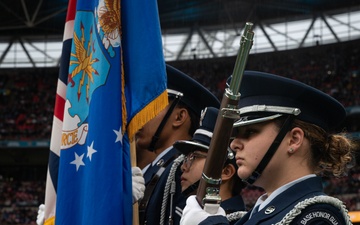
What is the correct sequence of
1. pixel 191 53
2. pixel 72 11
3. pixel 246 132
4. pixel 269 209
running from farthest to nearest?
pixel 191 53 < pixel 72 11 < pixel 246 132 < pixel 269 209

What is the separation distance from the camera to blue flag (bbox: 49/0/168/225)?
351 centimetres

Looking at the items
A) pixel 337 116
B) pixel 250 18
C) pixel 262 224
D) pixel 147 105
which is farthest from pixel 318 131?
pixel 250 18

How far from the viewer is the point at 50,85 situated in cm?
2988

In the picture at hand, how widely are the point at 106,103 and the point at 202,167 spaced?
23.2 inches

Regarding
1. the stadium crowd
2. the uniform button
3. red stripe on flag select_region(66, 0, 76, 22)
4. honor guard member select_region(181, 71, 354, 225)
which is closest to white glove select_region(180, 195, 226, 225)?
honor guard member select_region(181, 71, 354, 225)

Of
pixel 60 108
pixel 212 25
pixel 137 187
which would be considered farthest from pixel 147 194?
pixel 212 25

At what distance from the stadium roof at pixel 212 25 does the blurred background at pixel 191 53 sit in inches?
1.5

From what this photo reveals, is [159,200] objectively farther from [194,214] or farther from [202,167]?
[194,214]

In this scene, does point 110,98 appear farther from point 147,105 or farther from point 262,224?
point 262,224

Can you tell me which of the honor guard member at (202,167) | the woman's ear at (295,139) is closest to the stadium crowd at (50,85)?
the honor guard member at (202,167)

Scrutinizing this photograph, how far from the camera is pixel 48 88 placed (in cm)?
2988

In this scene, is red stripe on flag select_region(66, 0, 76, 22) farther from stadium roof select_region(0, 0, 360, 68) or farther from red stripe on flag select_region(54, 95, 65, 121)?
stadium roof select_region(0, 0, 360, 68)

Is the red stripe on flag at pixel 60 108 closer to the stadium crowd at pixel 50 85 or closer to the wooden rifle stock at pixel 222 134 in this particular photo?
the wooden rifle stock at pixel 222 134

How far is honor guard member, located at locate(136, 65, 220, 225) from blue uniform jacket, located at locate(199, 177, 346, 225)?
1178 mm
